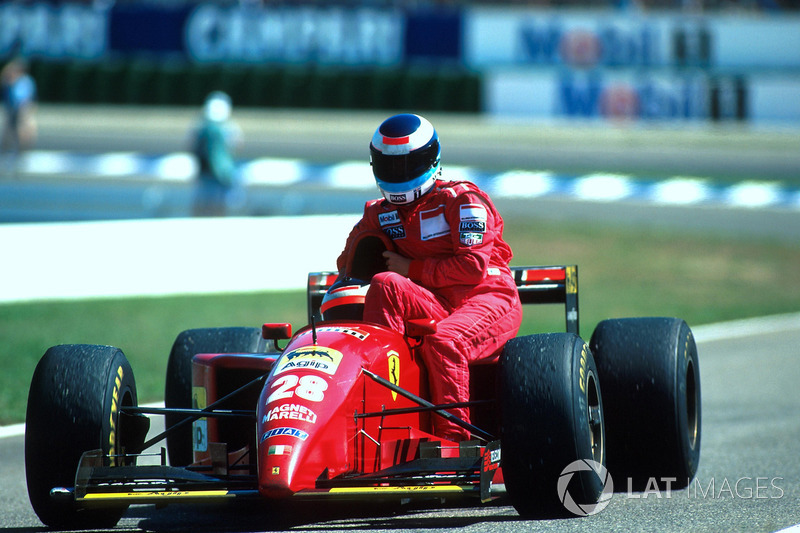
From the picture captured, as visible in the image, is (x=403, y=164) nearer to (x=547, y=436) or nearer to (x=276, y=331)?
(x=276, y=331)

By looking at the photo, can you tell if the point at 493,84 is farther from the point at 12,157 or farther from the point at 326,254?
the point at 326,254

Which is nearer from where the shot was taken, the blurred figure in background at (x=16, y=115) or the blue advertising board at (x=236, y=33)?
the blurred figure in background at (x=16, y=115)

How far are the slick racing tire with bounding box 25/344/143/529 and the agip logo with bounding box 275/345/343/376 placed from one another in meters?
0.79

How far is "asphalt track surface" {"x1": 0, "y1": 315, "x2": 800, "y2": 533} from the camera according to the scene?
5.22m

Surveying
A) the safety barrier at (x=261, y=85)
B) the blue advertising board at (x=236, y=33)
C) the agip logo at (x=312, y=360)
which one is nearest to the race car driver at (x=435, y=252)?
the agip logo at (x=312, y=360)

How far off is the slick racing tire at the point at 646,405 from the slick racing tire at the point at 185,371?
1.81m

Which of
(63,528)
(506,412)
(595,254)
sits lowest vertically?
(595,254)

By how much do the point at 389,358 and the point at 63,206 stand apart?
12.8 meters

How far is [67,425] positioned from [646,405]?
100 inches

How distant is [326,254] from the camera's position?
14.6 metres

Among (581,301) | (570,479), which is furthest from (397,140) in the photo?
(581,301)

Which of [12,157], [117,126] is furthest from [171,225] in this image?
[117,126]

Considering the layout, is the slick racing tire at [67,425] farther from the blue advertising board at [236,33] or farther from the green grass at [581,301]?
the blue advertising board at [236,33]

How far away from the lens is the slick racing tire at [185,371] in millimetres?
6367
